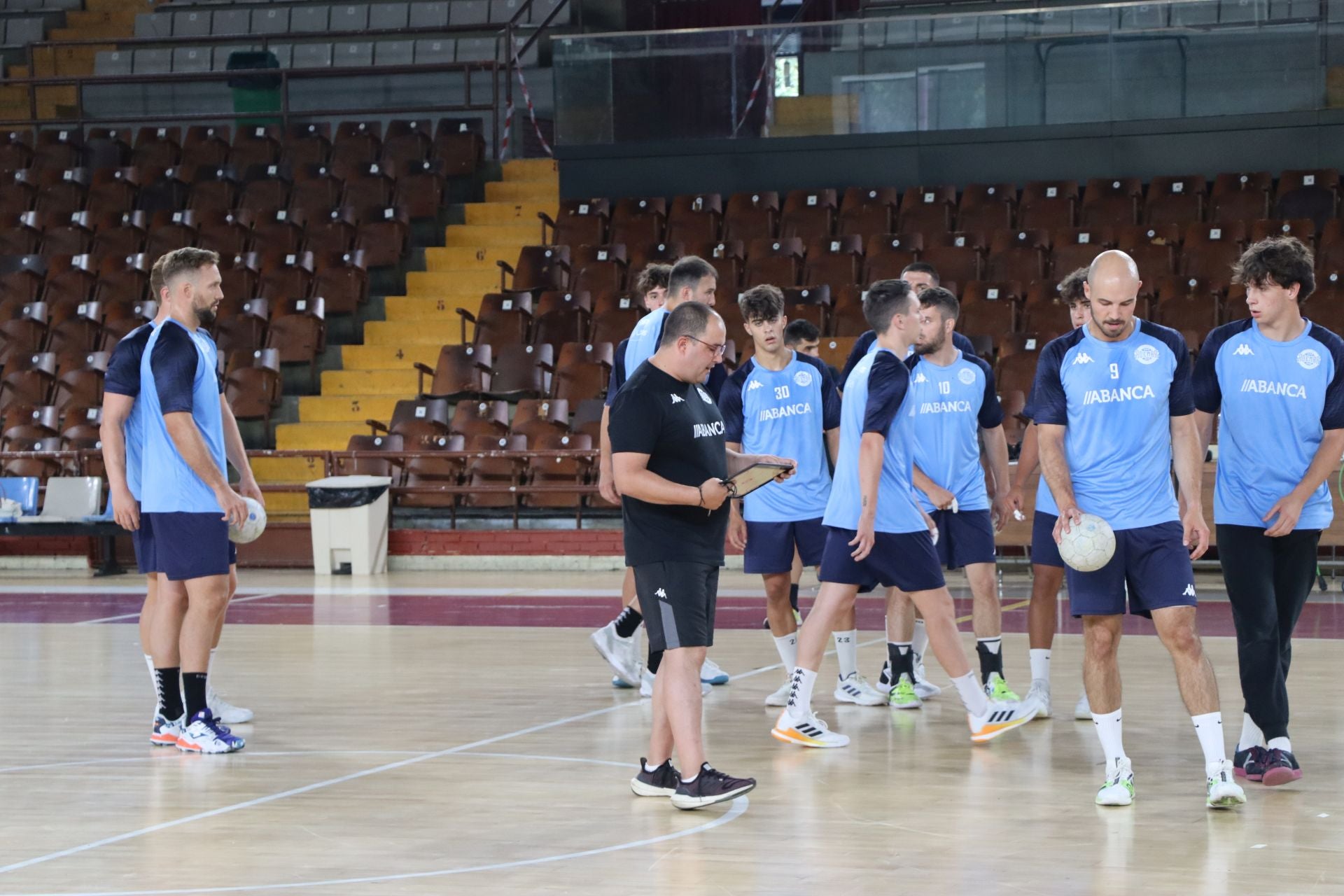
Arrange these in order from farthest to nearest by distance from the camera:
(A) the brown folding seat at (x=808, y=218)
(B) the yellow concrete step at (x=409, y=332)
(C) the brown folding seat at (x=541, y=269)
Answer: (B) the yellow concrete step at (x=409, y=332), (C) the brown folding seat at (x=541, y=269), (A) the brown folding seat at (x=808, y=218)

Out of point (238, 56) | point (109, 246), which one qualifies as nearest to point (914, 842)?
point (109, 246)

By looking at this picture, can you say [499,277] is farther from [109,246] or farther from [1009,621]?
[1009,621]

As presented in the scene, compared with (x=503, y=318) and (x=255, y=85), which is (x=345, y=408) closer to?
(x=503, y=318)

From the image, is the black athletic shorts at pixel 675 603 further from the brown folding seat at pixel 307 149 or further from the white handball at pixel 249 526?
the brown folding seat at pixel 307 149

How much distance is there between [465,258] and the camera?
19.0 metres

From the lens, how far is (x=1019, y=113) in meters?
17.8

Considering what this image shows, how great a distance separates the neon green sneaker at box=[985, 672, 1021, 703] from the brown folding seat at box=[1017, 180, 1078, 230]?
33.9 feet

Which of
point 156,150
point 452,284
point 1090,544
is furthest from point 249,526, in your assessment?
point 156,150

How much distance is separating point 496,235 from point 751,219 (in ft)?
11.4

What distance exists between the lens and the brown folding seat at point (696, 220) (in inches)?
686

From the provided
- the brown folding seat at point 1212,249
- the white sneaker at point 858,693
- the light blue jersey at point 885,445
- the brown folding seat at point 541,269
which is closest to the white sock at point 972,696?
the light blue jersey at point 885,445

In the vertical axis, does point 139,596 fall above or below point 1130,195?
below

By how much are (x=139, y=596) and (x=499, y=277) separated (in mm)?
6641

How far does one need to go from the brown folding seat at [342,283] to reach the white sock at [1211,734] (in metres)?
14.0
